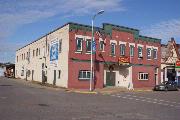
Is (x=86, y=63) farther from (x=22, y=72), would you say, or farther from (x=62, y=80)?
(x=22, y=72)

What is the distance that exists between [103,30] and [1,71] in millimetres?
61745

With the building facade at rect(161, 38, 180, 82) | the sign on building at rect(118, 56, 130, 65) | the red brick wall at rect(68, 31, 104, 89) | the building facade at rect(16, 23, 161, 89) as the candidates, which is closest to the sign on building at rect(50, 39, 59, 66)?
the building facade at rect(16, 23, 161, 89)

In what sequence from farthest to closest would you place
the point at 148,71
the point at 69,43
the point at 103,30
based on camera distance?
the point at 148,71, the point at 103,30, the point at 69,43

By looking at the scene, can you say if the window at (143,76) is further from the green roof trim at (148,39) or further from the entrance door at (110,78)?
the green roof trim at (148,39)

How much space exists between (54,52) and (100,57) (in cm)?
697

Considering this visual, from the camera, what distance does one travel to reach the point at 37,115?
1448 centimetres

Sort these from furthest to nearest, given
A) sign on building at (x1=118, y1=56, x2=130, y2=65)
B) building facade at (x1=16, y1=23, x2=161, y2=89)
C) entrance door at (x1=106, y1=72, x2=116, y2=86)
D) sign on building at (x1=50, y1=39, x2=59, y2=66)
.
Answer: entrance door at (x1=106, y1=72, x2=116, y2=86) → sign on building at (x1=118, y1=56, x2=130, y2=65) → sign on building at (x1=50, y1=39, x2=59, y2=66) → building facade at (x1=16, y1=23, x2=161, y2=89)

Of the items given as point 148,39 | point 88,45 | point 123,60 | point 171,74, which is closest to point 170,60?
point 171,74

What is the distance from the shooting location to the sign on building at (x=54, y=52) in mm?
44031

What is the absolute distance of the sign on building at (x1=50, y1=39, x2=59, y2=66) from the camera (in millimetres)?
44031

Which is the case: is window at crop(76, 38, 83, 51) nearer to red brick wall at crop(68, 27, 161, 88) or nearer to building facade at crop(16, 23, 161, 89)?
building facade at crop(16, 23, 161, 89)

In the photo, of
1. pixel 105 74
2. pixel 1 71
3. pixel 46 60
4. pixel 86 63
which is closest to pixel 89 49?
pixel 86 63

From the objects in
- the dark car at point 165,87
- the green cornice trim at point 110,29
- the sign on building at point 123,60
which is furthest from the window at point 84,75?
the dark car at point 165,87

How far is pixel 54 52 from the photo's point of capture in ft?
148
